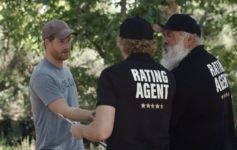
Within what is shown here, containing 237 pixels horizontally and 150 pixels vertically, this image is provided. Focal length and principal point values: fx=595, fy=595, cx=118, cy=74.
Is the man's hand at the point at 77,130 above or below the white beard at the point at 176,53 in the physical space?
below

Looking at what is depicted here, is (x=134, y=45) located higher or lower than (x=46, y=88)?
higher

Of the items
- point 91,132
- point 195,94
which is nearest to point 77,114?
point 91,132

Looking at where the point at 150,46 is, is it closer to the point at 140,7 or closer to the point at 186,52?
the point at 186,52

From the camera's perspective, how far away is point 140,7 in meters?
7.34

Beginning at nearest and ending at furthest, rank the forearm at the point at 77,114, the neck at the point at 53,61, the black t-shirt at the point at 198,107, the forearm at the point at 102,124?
1. the forearm at the point at 102,124
2. the forearm at the point at 77,114
3. the black t-shirt at the point at 198,107
4. the neck at the point at 53,61

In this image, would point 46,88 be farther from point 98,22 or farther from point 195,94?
point 98,22

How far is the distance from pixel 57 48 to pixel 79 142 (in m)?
0.67

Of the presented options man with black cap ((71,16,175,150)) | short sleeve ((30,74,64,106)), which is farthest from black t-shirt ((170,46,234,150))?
short sleeve ((30,74,64,106))

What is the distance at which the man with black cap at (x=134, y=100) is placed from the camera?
10.3 ft

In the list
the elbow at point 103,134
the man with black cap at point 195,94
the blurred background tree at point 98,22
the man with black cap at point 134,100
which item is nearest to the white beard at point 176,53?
the man with black cap at point 195,94

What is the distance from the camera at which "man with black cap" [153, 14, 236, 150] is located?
374 centimetres

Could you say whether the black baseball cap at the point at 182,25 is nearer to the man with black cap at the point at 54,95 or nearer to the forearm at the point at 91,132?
the man with black cap at the point at 54,95

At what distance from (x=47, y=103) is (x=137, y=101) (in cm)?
82

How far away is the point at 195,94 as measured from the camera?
147 inches
